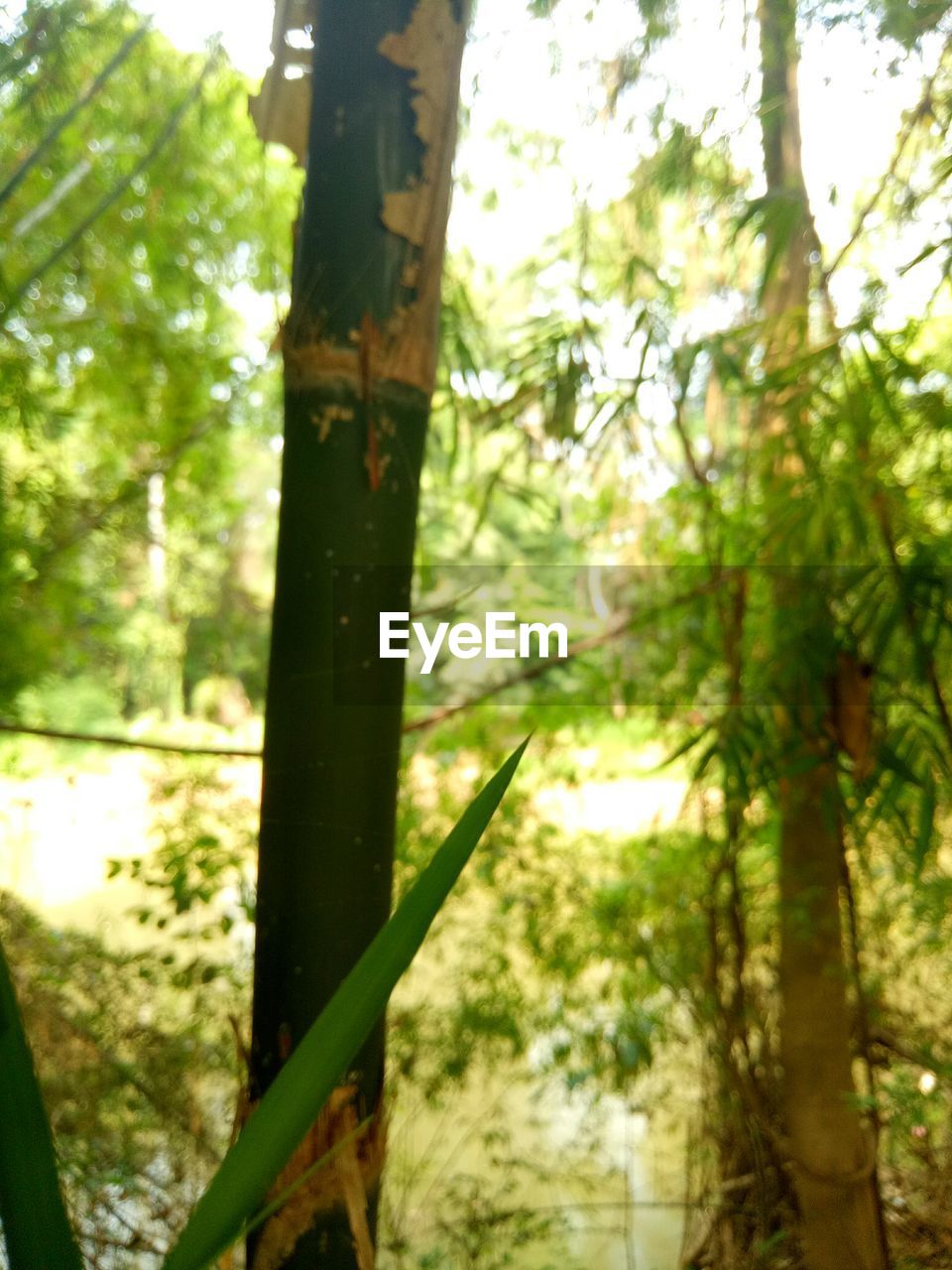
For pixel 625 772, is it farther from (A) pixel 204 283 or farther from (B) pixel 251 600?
(A) pixel 204 283

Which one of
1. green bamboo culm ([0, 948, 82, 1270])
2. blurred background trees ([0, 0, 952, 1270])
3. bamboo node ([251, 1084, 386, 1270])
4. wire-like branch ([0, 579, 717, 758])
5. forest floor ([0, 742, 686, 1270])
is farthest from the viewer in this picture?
forest floor ([0, 742, 686, 1270])

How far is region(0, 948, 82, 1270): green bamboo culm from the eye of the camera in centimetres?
49

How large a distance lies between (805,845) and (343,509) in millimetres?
1066

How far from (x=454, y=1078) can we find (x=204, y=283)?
4.88 feet

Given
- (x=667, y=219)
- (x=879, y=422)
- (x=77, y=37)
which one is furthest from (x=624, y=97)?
(x=77, y=37)

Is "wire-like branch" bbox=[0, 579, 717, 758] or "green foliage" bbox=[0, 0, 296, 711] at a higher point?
"green foliage" bbox=[0, 0, 296, 711]

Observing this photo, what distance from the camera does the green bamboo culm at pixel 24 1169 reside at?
1.61 feet

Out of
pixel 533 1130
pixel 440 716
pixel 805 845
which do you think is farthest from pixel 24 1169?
pixel 533 1130

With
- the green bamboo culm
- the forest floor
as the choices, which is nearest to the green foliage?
the forest floor

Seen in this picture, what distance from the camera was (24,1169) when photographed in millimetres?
496

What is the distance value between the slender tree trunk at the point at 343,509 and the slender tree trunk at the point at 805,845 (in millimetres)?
752

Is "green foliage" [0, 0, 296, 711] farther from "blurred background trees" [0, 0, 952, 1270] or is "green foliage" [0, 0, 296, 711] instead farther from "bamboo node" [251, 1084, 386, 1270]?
"bamboo node" [251, 1084, 386, 1270]

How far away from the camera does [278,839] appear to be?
2.71 feet

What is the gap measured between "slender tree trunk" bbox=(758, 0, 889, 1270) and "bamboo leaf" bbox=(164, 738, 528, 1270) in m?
0.99
